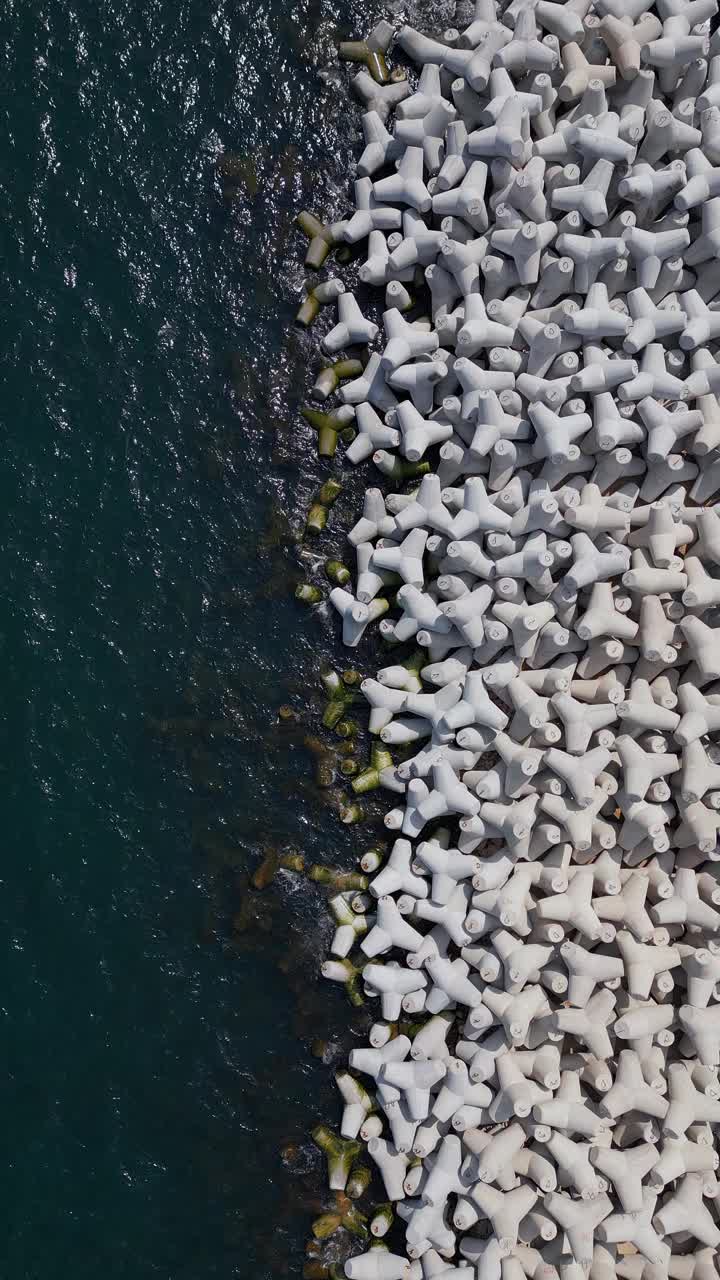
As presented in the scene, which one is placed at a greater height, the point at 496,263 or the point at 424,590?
the point at 496,263

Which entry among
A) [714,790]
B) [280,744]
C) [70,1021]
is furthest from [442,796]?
[70,1021]

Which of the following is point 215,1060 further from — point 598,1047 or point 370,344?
point 370,344

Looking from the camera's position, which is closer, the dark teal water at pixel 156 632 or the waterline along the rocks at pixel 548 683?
the waterline along the rocks at pixel 548 683

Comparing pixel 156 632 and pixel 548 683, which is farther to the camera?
pixel 156 632

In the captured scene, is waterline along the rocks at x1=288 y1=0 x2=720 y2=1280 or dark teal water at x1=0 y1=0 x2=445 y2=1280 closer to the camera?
waterline along the rocks at x1=288 y1=0 x2=720 y2=1280

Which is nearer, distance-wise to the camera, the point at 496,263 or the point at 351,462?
the point at 496,263
